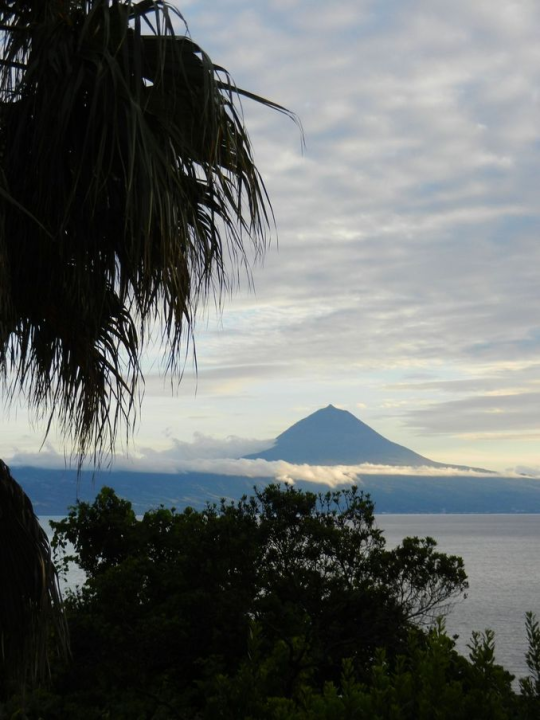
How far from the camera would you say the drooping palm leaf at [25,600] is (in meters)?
3.62

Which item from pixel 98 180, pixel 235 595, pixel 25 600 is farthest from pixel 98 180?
pixel 235 595

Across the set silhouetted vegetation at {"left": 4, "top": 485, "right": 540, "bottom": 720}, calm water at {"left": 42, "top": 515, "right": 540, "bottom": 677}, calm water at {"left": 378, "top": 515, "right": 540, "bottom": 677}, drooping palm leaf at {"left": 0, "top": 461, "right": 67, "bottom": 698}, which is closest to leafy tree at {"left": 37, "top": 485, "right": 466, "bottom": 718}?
silhouetted vegetation at {"left": 4, "top": 485, "right": 540, "bottom": 720}

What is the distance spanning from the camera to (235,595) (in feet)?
46.5

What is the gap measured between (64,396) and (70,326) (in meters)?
0.38

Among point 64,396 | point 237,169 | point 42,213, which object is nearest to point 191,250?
point 237,169

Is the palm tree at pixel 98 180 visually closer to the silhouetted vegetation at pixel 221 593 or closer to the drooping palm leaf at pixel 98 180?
the drooping palm leaf at pixel 98 180

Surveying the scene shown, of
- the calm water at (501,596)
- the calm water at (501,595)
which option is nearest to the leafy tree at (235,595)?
the calm water at (501,596)

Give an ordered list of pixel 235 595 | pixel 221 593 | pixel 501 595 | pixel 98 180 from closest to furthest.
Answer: pixel 98 180 < pixel 235 595 < pixel 221 593 < pixel 501 595

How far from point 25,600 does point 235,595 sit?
1094 centimetres

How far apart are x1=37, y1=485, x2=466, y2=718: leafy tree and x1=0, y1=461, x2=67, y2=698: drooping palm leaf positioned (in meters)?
9.36

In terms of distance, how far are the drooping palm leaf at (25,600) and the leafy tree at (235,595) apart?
936 centimetres

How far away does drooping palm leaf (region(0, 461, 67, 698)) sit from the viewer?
3.62 metres

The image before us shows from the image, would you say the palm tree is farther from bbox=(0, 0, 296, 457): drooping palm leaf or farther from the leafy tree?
the leafy tree

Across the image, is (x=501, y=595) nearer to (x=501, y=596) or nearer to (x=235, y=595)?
(x=501, y=596)
